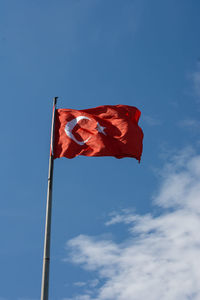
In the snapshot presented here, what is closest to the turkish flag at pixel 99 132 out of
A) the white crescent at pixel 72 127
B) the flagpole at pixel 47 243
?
the white crescent at pixel 72 127

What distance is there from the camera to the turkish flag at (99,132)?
59.8ft

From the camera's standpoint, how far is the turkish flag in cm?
1822

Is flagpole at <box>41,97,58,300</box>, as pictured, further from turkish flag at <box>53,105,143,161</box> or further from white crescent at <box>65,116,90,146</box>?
white crescent at <box>65,116,90,146</box>

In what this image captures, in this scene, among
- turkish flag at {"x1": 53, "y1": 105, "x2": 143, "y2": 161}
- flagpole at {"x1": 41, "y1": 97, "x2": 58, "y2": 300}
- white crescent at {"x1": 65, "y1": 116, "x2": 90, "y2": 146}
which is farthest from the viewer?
white crescent at {"x1": 65, "y1": 116, "x2": 90, "y2": 146}

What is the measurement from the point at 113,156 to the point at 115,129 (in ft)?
5.22

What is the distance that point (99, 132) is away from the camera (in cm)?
1914

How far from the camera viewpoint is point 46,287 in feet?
46.3

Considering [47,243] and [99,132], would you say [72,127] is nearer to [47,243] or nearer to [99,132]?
[99,132]

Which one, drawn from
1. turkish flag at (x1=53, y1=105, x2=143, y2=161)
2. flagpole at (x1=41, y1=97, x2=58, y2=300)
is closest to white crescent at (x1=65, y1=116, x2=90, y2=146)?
turkish flag at (x1=53, y1=105, x2=143, y2=161)

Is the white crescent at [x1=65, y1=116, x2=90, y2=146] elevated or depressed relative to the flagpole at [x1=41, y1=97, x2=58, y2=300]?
elevated

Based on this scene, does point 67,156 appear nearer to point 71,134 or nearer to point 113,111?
point 71,134

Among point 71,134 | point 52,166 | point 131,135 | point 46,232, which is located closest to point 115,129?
point 131,135

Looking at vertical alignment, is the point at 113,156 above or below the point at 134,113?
below

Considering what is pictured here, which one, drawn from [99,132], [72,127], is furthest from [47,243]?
[99,132]
